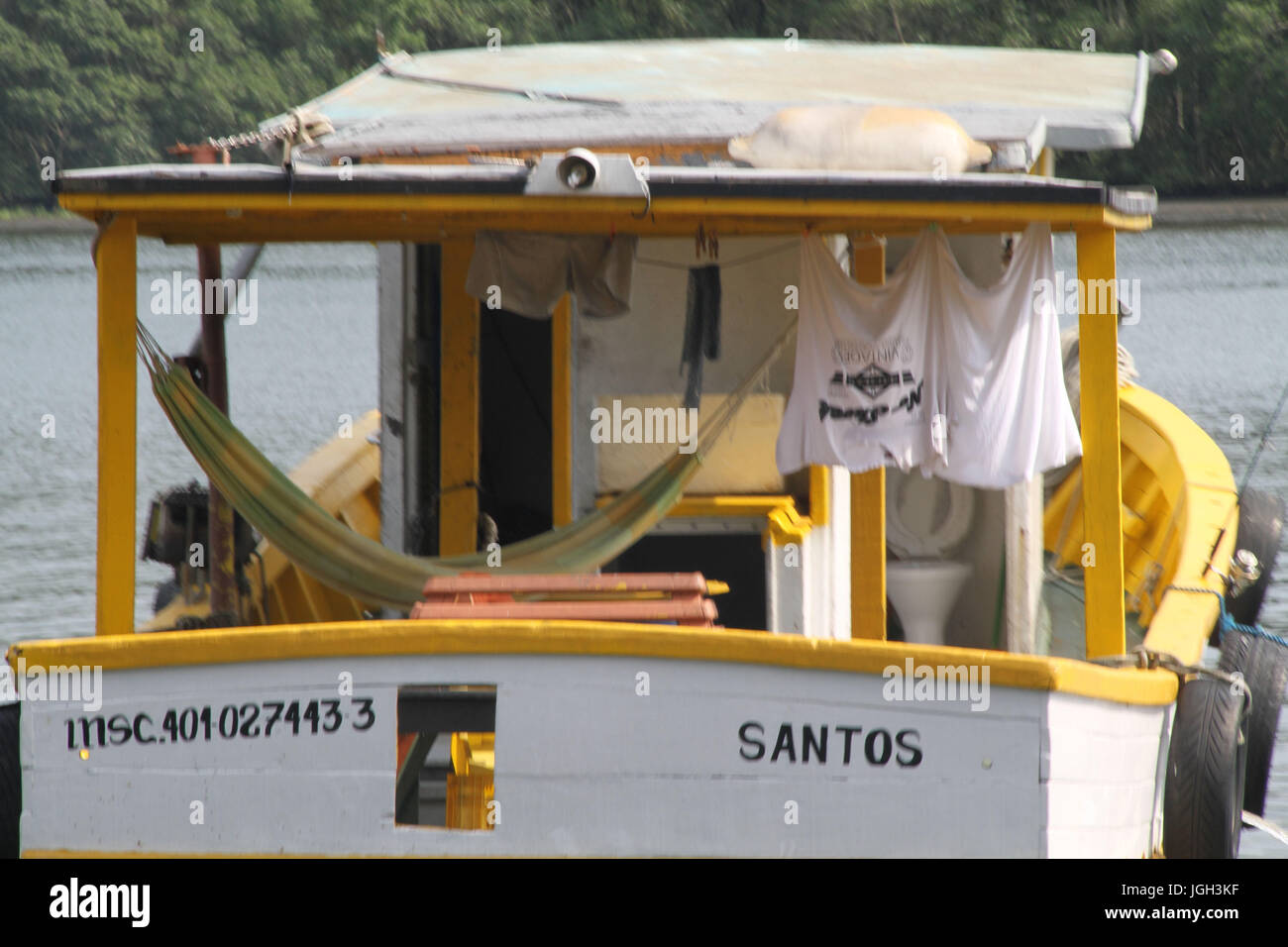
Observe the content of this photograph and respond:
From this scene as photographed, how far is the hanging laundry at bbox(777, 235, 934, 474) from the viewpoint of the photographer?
686cm

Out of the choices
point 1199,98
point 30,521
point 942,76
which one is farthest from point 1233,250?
point 942,76

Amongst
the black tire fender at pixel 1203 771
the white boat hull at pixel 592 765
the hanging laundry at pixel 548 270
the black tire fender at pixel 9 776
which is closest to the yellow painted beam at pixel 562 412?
the hanging laundry at pixel 548 270

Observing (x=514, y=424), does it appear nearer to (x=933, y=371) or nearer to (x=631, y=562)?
(x=631, y=562)

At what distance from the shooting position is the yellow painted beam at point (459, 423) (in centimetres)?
790

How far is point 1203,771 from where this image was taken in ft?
22.7

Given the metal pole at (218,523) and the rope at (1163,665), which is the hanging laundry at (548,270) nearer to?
the metal pole at (218,523)

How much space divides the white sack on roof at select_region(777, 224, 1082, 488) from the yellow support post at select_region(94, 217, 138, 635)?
2378 millimetres

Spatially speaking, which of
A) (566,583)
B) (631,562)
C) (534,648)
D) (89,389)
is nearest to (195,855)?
(534,648)

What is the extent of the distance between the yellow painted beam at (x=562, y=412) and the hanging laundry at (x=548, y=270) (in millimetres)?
388

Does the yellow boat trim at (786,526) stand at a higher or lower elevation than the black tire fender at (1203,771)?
higher

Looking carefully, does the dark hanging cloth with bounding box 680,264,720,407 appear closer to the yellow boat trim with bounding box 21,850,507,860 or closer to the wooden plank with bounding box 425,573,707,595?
the wooden plank with bounding box 425,573,707,595

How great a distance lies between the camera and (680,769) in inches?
221

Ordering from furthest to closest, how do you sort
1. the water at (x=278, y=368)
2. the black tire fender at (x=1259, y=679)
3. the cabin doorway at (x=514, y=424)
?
the water at (x=278, y=368) < the black tire fender at (x=1259, y=679) < the cabin doorway at (x=514, y=424)

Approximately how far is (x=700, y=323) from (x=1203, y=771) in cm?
254
